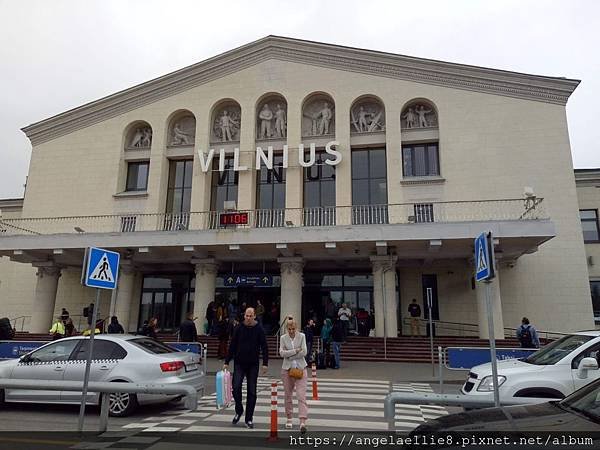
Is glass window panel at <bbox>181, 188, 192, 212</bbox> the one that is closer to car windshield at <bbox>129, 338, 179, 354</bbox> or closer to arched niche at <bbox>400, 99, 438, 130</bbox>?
arched niche at <bbox>400, 99, 438, 130</bbox>

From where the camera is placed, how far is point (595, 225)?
24.3 metres

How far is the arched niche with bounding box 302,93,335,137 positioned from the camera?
25.7 metres

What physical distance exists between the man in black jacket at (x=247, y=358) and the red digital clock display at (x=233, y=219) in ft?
45.6

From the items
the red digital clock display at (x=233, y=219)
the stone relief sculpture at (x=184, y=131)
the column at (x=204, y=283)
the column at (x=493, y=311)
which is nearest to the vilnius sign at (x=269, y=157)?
the stone relief sculpture at (x=184, y=131)

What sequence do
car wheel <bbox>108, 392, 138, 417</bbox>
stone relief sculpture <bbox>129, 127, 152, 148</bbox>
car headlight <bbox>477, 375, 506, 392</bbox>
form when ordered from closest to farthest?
car headlight <bbox>477, 375, 506, 392</bbox>
car wheel <bbox>108, 392, 138, 417</bbox>
stone relief sculpture <bbox>129, 127, 152, 148</bbox>

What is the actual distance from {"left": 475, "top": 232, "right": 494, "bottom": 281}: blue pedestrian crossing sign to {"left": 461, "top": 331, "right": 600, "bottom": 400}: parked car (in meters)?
2.10

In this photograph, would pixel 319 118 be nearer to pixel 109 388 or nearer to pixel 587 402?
pixel 109 388

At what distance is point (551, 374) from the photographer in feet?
23.1

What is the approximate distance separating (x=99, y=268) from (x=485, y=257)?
618cm

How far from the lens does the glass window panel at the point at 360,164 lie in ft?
82.0

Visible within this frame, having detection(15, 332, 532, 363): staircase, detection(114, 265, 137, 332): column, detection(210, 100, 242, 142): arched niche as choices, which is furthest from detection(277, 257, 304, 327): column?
detection(210, 100, 242, 142): arched niche

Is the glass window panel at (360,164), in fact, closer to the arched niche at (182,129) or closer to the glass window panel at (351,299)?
the glass window panel at (351,299)

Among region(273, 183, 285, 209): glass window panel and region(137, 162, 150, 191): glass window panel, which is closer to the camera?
region(273, 183, 285, 209): glass window panel

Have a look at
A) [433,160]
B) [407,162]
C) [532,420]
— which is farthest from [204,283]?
[532,420]
